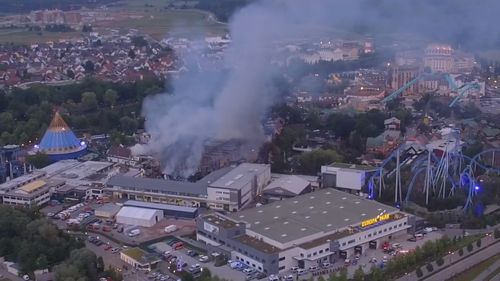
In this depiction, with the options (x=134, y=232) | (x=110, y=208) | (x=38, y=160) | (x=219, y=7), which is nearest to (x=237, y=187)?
(x=134, y=232)

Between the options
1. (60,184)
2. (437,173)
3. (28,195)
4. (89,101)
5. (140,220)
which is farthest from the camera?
(89,101)

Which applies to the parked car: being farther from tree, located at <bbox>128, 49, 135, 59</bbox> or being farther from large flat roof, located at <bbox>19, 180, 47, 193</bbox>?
tree, located at <bbox>128, 49, 135, 59</bbox>

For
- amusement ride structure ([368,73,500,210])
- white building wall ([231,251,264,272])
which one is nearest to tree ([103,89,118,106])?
amusement ride structure ([368,73,500,210])

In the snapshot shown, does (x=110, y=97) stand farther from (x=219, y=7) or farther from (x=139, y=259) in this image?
(x=219, y=7)

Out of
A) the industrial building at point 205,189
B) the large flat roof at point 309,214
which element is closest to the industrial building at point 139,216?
the industrial building at point 205,189

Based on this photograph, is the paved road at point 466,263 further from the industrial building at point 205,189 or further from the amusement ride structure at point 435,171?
the industrial building at point 205,189

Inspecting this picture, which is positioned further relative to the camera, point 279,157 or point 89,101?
point 89,101
